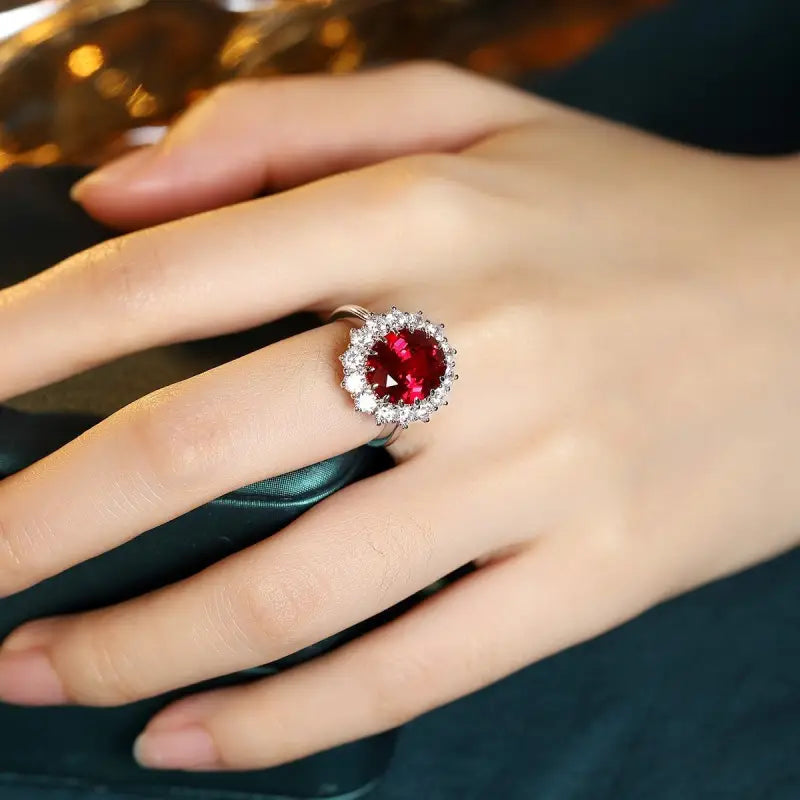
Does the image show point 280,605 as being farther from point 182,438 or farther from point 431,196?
point 431,196

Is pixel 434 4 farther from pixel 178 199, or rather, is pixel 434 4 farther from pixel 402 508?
pixel 402 508

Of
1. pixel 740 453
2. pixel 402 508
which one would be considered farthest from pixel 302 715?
pixel 740 453

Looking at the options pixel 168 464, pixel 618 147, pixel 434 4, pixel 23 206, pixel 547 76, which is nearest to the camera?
pixel 168 464

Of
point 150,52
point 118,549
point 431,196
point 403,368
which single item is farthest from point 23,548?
point 150,52

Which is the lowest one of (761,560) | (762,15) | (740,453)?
(761,560)

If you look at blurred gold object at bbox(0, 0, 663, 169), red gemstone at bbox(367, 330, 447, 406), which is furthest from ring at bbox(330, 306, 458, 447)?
blurred gold object at bbox(0, 0, 663, 169)

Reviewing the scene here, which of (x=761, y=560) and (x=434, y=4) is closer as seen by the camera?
(x=761, y=560)
